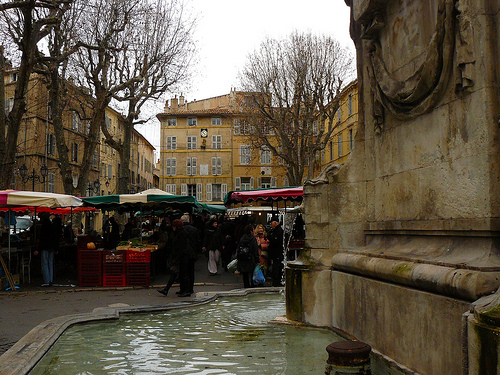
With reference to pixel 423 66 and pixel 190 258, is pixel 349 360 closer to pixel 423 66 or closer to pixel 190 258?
pixel 423 66

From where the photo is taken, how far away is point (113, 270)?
44.7 feet

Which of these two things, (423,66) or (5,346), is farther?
(5,346)

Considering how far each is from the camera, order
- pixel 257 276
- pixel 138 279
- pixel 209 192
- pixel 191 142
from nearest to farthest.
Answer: pixel 257 276, pixel 138 279, pixel 209 192, pixel 191 142

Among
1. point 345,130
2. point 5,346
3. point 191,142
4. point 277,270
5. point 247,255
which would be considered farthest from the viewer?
point 191,142

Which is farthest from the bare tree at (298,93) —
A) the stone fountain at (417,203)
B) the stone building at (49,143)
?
the stone fountain at (417,203)

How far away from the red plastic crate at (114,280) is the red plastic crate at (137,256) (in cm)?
46

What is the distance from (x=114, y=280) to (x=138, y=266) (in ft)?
2.31

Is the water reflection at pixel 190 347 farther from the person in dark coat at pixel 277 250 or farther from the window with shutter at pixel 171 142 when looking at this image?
the window with shutter at pixel 171 142

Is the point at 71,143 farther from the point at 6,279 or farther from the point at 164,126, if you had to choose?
the point at 6,279

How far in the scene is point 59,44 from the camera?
20.3 metres

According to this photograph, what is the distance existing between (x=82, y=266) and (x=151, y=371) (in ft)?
30.1

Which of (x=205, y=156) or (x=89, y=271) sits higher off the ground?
(x=205, y=156)

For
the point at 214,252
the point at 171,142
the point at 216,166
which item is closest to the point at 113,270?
the point at 214,252

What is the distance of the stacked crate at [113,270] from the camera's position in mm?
13594
